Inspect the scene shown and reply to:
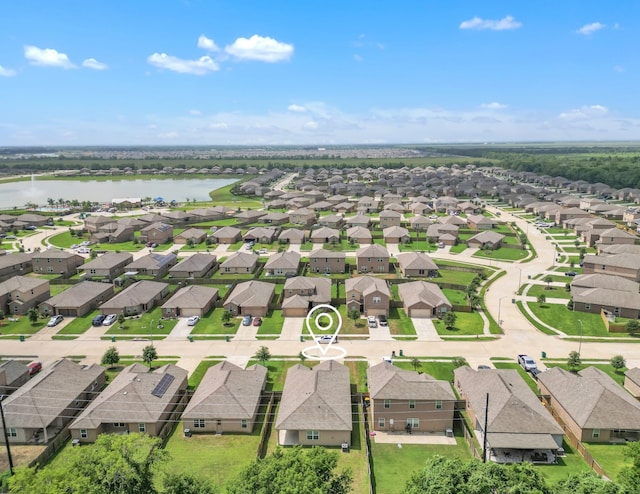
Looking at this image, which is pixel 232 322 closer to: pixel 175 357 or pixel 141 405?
pixel 175 357

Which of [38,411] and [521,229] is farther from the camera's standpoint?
[521,229]

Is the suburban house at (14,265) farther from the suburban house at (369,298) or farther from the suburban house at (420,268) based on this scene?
the suburban house at (420,268)

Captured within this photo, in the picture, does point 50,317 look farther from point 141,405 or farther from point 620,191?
point 620,191

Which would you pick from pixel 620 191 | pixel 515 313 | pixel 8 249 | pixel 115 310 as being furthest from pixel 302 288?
pixel 620 191

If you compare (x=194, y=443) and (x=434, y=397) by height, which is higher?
(x=434, y=397)

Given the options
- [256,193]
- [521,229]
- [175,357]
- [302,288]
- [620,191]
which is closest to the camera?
[175,357]

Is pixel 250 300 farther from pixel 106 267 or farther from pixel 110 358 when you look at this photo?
pixel 106 267

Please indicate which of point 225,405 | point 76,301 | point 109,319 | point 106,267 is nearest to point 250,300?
point 109,319

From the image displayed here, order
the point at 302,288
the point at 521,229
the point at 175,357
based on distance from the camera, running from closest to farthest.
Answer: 1. the point at 175,357
2. the point at 302,288
3. the point at 521,229

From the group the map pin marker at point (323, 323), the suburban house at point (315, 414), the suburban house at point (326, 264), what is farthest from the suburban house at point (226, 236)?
the suburban house at point (315, 414)
